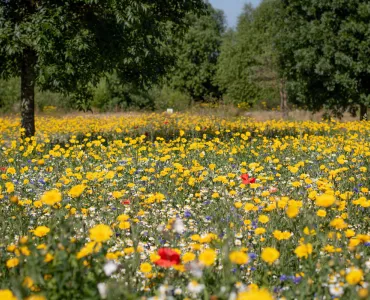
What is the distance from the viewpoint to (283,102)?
1288 inches

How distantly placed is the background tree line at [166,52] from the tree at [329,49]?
5 cm

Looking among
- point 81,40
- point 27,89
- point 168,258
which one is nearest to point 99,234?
point 168,258

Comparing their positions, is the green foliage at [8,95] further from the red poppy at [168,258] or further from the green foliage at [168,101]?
the red poppy at [168,258]

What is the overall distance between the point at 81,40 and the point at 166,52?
3.61 m

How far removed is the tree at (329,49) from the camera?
63.9 feet

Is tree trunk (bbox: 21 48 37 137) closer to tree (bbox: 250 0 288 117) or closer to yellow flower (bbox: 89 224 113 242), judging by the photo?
yellow flower (bbox: 89 224 113 242)

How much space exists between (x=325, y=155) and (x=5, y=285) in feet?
21.1

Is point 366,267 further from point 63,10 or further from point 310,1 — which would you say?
point 310,1

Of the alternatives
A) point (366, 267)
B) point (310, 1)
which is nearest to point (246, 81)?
point (310, 1)

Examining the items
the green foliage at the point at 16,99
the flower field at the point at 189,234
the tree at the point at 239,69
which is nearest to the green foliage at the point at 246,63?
the tree at the point at 239,69

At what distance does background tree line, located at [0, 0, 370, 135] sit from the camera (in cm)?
984

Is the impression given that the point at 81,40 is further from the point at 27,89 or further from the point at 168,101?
the point at 168,101

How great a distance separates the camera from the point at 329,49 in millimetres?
19656

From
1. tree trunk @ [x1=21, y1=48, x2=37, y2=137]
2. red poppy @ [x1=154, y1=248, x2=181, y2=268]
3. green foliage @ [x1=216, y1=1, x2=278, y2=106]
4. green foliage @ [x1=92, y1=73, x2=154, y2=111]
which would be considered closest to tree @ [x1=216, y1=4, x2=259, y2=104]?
green foliage @ [x1=216, y1=1, x2=278, y2=106]
